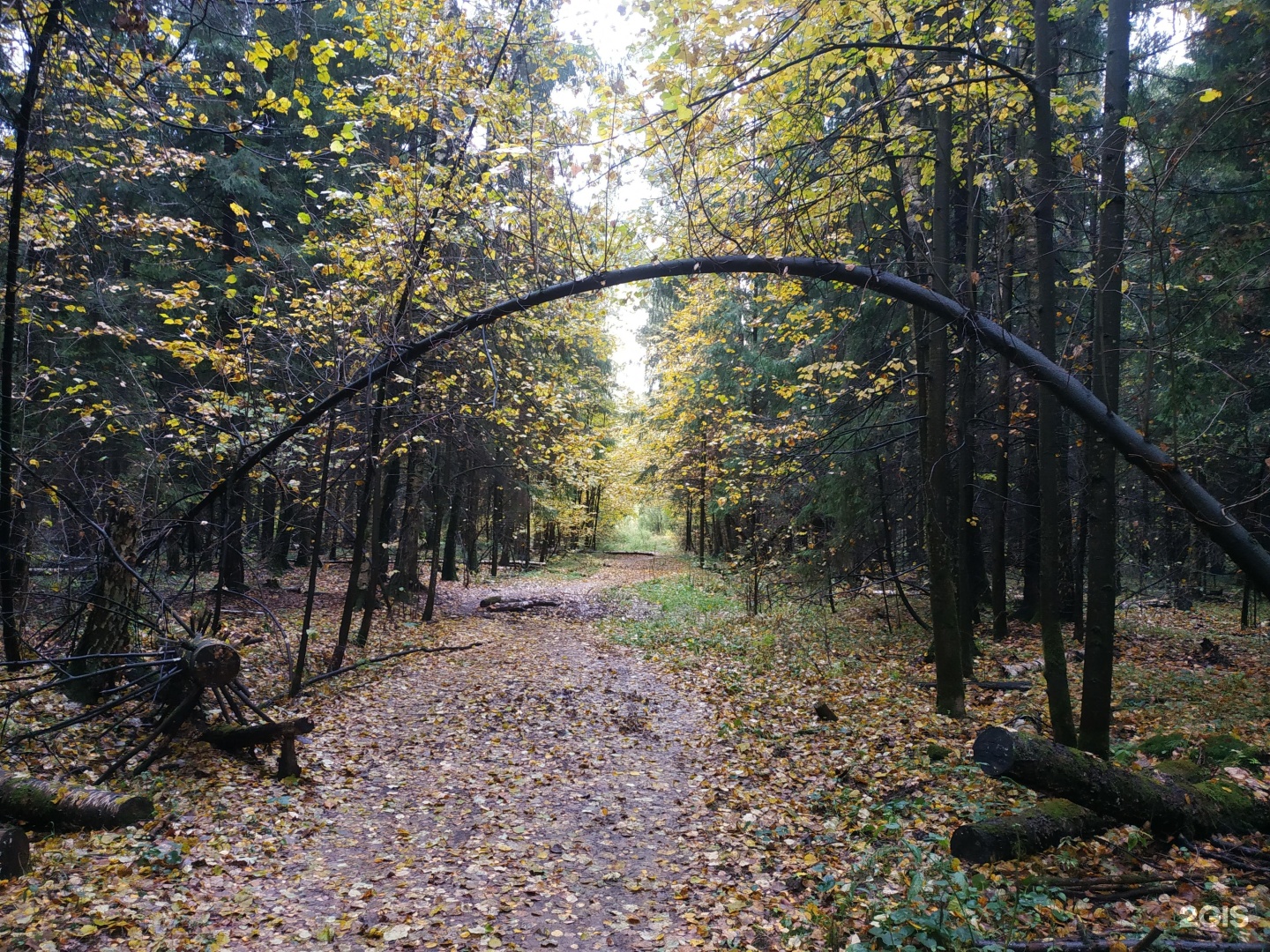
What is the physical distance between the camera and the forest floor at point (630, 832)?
4133 millimetres

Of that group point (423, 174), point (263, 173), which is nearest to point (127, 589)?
point (423, 174)

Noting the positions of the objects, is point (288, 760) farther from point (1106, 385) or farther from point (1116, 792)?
point (1106, 385)

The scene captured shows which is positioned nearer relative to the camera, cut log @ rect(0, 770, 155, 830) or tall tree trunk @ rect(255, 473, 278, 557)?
cut log @ rect(0, 770, 155, 830)

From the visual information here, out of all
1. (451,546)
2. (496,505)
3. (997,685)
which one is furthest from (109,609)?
(496,505)

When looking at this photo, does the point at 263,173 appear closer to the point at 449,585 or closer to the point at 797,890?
the point at 449,585

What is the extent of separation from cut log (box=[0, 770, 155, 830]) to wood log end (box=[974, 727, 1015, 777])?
6411 mm

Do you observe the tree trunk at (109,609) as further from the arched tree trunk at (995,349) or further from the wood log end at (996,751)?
the wood log end at (996,751)

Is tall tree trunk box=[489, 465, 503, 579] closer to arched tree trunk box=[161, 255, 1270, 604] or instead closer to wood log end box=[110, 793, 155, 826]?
arched tree trunk box=[161, 255, 1270, 604]

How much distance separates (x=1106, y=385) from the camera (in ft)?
17.8

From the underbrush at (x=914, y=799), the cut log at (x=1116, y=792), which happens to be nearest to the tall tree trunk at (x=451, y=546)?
the underbrush at (x=914, y=799)

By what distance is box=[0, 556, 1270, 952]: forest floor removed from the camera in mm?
4133

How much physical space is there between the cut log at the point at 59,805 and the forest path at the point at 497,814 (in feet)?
4.37

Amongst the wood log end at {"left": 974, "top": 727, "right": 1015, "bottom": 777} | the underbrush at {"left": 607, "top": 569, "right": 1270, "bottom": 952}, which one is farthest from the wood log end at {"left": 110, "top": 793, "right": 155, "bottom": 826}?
the wood log end at {"left": 974, "top": 727, "right": 1015, "bottom": 777}

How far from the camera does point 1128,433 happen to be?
4559 mm
